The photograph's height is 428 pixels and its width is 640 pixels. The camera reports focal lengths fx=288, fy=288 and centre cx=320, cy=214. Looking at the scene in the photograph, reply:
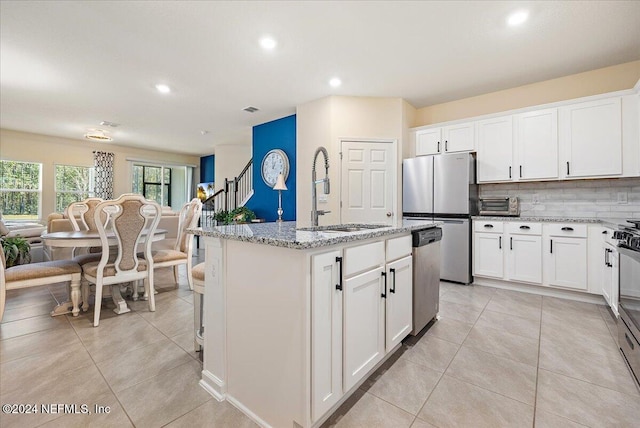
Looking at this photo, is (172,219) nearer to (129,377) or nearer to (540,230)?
(129,377)

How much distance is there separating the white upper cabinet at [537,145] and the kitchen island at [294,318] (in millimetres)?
2899

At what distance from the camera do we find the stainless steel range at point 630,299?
5.72ft

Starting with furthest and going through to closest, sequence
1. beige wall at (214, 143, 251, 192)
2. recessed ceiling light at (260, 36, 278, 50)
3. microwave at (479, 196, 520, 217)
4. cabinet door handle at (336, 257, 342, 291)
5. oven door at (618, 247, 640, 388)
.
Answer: beige wall at (214, 143, 251, 192), microwave at (479, 196, 520, 217), recessed ceiling light at (260, 36, 278, 50), oven door at (618, 247, 640, 388), cabinet door handle at (336, 257, 342, 291)

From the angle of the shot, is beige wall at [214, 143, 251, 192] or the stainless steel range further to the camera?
beige wall at [214, 143, 251, 192]

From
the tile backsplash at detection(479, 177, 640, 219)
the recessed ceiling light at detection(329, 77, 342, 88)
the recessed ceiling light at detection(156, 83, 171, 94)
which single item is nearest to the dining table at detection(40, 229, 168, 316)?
the recessed ceiling light at detection(156, 83, 171, 94)

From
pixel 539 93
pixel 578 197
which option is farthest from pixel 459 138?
pixel 578 197

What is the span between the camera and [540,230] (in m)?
3.36

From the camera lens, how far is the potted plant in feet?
12.8

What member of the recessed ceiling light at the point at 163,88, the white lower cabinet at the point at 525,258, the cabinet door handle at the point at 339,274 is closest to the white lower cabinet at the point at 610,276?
the white lower cabinet at the point at 525,258

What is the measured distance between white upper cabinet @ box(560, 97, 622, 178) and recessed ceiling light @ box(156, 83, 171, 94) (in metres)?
5.02

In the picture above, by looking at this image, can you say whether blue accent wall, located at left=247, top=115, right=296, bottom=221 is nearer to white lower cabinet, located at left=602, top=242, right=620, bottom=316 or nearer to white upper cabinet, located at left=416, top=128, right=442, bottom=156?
white upper cabinet, located at left=416, top=128, right=442, bottom=156

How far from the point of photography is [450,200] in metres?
3.88

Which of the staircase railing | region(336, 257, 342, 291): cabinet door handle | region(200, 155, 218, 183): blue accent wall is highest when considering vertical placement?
region(200, 155, 218, 183): blue accent wall

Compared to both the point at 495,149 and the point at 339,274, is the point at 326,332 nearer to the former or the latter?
the point at 339,274
